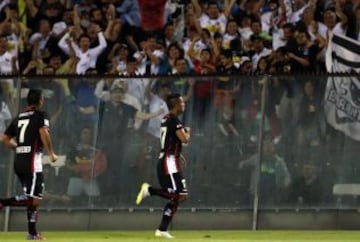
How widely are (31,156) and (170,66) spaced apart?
231 inches

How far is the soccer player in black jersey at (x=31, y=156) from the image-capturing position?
16.9m

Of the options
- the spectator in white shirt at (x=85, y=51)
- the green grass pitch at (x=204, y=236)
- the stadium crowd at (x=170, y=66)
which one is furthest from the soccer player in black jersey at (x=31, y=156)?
the spectator in white shirt at (x=85, y=51)

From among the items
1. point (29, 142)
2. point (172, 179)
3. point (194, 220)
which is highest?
point (29, 142)

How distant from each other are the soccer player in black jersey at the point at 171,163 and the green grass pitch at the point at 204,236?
46 cm

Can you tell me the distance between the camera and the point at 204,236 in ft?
60.1

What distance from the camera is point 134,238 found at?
17625mm

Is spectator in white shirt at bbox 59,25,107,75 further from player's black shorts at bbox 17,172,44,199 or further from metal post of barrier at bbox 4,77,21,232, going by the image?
player's black shorts at bbox 17,172,44,199

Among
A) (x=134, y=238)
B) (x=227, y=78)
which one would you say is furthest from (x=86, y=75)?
(x=134, y=238)

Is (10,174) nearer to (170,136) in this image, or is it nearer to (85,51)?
(85,51)

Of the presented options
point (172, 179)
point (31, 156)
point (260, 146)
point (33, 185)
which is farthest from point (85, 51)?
point (33, 185)

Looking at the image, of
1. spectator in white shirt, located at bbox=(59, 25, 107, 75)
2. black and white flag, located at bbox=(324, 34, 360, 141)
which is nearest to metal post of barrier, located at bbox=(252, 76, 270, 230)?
black and white flag, located at bbox=(324, 34, 360, 141)

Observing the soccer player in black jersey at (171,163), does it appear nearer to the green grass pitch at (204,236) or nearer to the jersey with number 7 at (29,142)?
the green grass pitch at (204,236)

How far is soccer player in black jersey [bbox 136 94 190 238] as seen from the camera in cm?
1764

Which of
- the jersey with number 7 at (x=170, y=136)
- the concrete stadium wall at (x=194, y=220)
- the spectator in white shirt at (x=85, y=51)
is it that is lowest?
the concrete stadium wall at (x=194, y=220)
